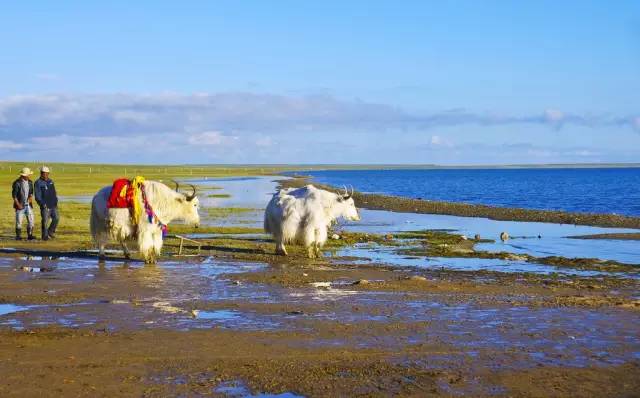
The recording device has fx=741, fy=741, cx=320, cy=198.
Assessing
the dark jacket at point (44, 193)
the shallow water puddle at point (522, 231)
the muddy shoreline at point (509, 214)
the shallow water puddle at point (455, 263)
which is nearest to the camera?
the shallow water puddle at point (455, 263)

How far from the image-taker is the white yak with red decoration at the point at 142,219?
14.0 metres

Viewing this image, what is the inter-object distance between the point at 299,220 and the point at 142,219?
3.56 metres

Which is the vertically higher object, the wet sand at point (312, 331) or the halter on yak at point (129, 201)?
the halter on yak at point (129, 201)

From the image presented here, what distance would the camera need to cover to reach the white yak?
1595 centimetres

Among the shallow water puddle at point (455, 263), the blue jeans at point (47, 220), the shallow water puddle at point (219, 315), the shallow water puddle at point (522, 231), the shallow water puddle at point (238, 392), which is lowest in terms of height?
the shallow water puddle at point (522, 231)

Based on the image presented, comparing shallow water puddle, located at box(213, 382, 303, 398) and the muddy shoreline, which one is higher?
shallow water puddle, located at box(213, 382, 303, 398)

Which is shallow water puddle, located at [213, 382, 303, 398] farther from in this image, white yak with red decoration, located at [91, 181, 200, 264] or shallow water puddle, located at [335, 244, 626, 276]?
shallow water puddle, located at [335, 244, 626, 276]

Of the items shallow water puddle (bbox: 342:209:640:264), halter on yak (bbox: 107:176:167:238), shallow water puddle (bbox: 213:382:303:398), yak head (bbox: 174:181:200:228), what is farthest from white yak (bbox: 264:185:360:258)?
shallow water puddle (bbox: 213:382:303:398)

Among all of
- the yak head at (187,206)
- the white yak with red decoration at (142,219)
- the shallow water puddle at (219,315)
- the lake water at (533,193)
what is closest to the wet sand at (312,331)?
the shallow water puddle at (219,315)

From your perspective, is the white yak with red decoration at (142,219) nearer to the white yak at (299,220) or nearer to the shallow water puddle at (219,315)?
the white yak at (299,220)

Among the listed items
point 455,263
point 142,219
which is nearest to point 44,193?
point 142,219

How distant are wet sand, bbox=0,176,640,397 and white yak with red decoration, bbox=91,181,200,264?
1.73ft

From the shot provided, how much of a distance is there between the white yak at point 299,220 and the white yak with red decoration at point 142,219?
7.54ft

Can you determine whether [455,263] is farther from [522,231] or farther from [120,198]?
[522,231]
